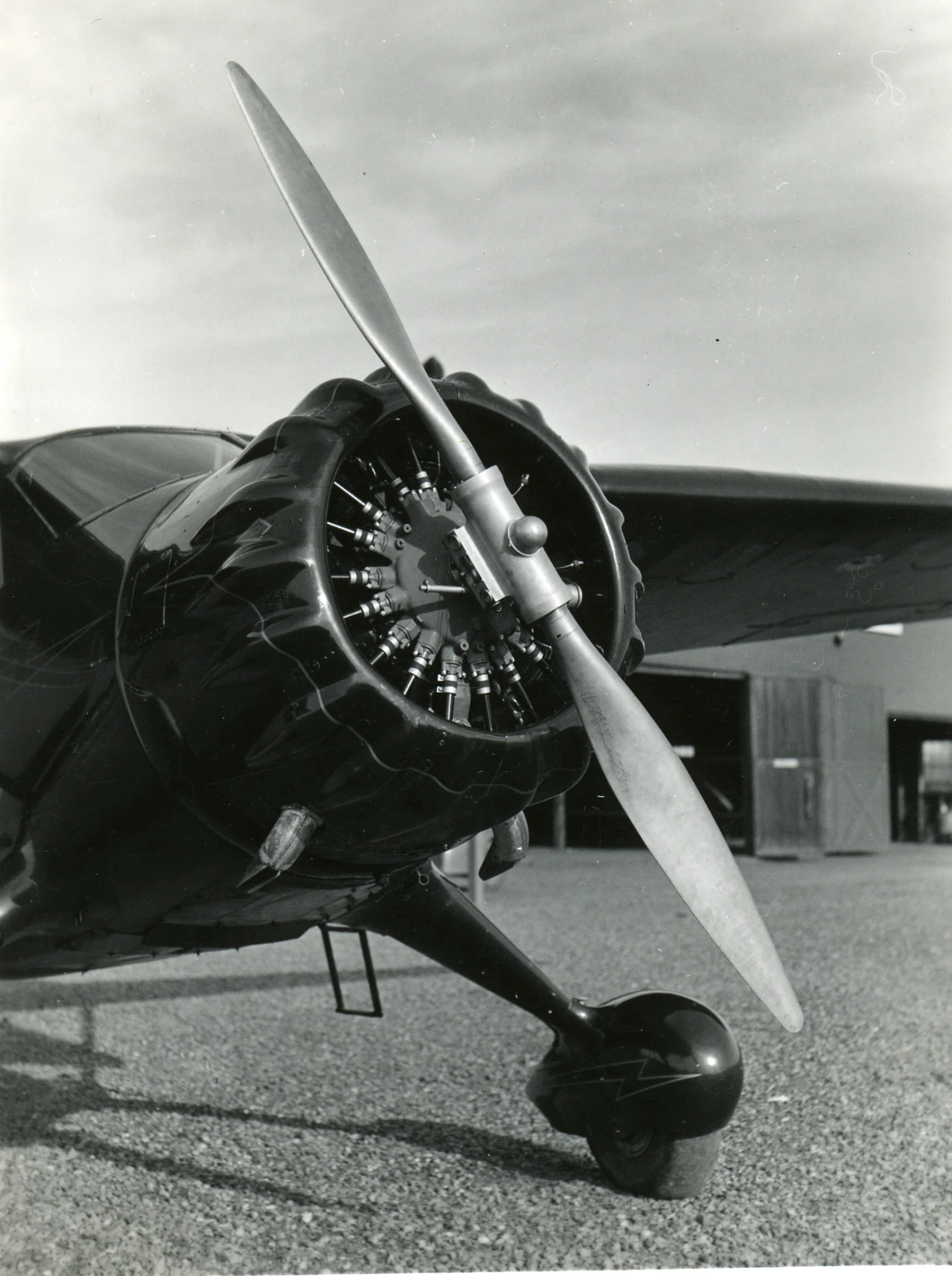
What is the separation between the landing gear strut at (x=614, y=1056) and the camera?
4.34 m

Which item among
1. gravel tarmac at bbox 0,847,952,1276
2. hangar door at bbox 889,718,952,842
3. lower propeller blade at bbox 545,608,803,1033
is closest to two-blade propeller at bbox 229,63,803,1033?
lower propeller blade at bbox 545,608,803,1033

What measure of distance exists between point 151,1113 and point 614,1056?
2.29 meters

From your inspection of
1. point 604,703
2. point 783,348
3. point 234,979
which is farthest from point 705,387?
point 234,979

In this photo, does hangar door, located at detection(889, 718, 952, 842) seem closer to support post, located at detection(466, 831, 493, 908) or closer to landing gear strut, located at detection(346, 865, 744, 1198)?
support post, located at detection(466, 831, 493, 908)

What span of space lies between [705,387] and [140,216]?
2339 millimetres

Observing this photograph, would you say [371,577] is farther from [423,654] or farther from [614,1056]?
[614,1056]

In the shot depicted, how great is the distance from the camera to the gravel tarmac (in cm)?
389

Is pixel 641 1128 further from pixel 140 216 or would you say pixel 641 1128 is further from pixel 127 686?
pixel 140 216

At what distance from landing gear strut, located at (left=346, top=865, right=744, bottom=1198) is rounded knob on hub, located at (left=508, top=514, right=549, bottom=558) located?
189cm

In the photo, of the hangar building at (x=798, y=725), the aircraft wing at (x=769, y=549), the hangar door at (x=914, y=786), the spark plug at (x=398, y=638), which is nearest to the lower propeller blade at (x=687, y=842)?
the spark plug at (x=398, y=638)

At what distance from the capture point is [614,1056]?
4.64 metres

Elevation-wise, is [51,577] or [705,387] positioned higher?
[705,387]

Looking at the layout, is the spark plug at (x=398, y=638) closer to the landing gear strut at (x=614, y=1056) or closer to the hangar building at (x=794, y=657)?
the hangar building at (x=794, y=657)

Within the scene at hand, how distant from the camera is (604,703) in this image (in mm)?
2773
